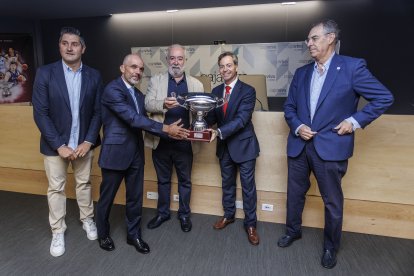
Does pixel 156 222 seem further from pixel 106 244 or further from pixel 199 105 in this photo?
pixel 199 105

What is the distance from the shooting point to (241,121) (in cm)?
216

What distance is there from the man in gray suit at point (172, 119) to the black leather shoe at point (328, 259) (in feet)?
3.41

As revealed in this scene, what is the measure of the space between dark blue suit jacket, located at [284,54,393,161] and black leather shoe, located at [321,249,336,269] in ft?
2.18

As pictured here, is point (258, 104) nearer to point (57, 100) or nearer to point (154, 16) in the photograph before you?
point (57, 100)

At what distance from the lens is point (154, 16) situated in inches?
201

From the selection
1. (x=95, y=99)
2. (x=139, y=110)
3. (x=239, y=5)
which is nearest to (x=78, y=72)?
(x=95, y=99)

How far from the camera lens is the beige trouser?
2.12 meters

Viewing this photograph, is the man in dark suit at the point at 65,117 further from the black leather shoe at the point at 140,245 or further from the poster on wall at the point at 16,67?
the poster on wall at the point at 16,67

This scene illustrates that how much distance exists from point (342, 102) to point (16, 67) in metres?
5.78

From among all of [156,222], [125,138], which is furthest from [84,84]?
[156,222]

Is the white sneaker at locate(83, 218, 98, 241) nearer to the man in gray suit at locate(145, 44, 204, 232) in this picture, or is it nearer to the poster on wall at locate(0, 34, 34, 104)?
the man in gray suit at locate(145, 44, 204, 232)

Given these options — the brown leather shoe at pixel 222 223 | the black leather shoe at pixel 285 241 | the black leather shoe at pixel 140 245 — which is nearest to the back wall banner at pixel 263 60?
the brown leather shoe at pixel 222 223

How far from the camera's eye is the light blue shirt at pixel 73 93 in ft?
6.81

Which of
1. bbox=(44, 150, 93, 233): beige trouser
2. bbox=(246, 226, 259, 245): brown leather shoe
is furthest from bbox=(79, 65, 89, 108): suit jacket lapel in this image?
bbox=(246, 226, 259, 245): brown leather shoe
